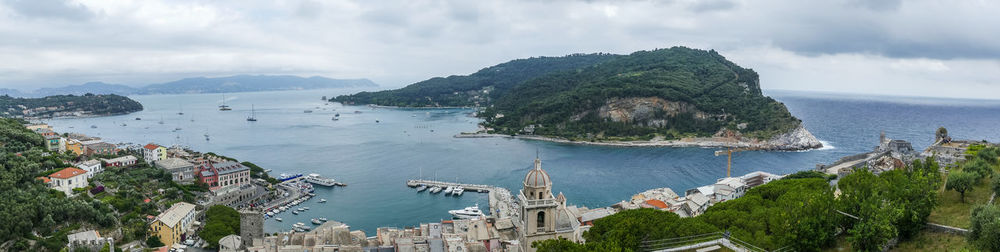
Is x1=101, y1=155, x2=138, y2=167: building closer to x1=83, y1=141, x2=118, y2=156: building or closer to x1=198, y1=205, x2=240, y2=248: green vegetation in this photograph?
x1=83, y1=141, x2=118, y2=156: building

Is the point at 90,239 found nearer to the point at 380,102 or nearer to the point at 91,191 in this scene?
the point at 91,191

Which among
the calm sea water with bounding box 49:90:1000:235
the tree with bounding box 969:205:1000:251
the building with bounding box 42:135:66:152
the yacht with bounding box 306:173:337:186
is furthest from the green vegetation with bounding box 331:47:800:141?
the tree with bounding box 969:205:1000:251

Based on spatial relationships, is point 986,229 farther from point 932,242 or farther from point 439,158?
point 439,158

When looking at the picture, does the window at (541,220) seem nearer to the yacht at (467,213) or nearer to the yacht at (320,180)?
the yacht at (467,213)

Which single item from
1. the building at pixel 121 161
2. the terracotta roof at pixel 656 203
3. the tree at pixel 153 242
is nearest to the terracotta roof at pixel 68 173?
the building at pixel 121 161

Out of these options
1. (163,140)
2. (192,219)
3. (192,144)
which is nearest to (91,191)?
(192,219)

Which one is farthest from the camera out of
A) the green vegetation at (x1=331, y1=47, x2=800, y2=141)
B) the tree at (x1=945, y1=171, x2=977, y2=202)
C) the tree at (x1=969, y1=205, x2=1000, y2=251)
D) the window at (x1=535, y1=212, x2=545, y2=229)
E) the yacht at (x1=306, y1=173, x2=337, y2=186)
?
the green vegetation at (x1=331, y1=47, x2=800, y2=141)
